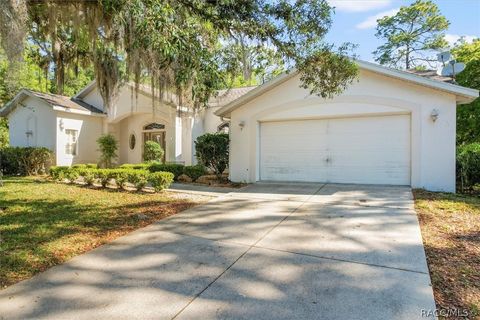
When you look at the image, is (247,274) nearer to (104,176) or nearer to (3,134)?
(104,176)

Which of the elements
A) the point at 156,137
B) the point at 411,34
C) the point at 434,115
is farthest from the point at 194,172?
the point at 411,34

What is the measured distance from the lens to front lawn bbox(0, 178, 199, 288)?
3.80 metres

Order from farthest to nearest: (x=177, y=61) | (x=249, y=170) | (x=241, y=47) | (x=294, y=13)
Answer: (x=249, y=170) < (x=241, y=47) < (x=294, y=13) < (x=177, y=61)

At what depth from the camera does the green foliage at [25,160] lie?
13.0 m

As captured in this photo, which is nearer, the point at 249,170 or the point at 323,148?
the point at 323,148

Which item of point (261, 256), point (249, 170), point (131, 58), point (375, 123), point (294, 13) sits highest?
point (294, 13)

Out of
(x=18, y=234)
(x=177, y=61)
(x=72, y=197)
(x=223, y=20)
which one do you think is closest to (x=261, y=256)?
(x=177, y=61)

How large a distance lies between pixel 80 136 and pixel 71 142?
21.6 inches

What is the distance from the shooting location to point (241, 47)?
7246mm

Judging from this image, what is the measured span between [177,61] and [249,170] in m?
5.83

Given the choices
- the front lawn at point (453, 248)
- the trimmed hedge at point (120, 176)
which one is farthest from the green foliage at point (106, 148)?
the front lawn at point (453, 248)

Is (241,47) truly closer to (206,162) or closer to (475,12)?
(206,162)

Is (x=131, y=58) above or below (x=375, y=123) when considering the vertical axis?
above

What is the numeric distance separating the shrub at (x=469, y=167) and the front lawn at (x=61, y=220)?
760 centimetres
